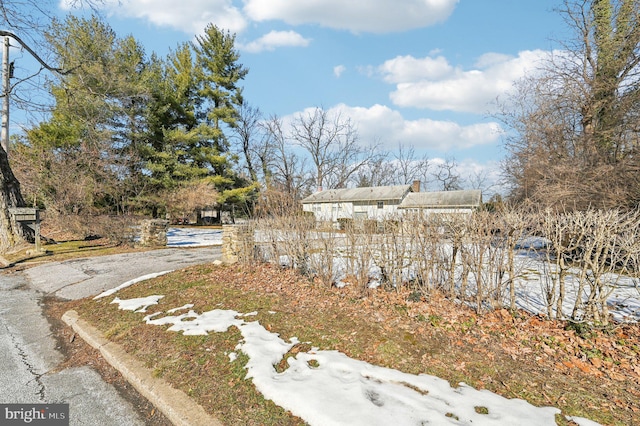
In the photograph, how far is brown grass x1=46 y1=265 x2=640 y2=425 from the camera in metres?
2.64

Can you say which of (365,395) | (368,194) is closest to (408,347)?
(365,395)

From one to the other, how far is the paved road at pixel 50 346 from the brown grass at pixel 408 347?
1.52 feet

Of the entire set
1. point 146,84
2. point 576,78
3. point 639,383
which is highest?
point 146,84

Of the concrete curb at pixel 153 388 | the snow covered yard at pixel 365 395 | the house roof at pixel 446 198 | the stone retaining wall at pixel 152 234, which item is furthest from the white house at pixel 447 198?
the concrete curb at pixel 153 388

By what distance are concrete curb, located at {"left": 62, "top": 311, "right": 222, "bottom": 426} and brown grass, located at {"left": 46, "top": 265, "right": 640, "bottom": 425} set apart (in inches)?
3.1

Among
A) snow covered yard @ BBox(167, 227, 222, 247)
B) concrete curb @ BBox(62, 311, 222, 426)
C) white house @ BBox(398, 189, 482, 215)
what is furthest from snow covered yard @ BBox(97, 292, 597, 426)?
white house @ BBox(398, 189, 482, 215)

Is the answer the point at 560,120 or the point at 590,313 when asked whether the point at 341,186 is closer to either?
the point at 560,120

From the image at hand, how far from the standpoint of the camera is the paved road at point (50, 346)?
275 centimetres

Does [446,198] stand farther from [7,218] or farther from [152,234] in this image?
[7,218]

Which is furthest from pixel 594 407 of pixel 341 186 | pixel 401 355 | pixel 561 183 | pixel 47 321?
pixel 341 186

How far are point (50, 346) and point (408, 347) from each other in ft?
15.1

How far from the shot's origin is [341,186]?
1481 inches

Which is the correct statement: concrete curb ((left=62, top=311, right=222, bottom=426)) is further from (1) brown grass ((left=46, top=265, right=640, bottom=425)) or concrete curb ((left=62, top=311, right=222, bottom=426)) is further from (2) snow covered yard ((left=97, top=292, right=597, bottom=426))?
(2) snow covered yard ((left=97, top=292, right=597, bottom=426))

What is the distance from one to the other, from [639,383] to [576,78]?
9.79 m
